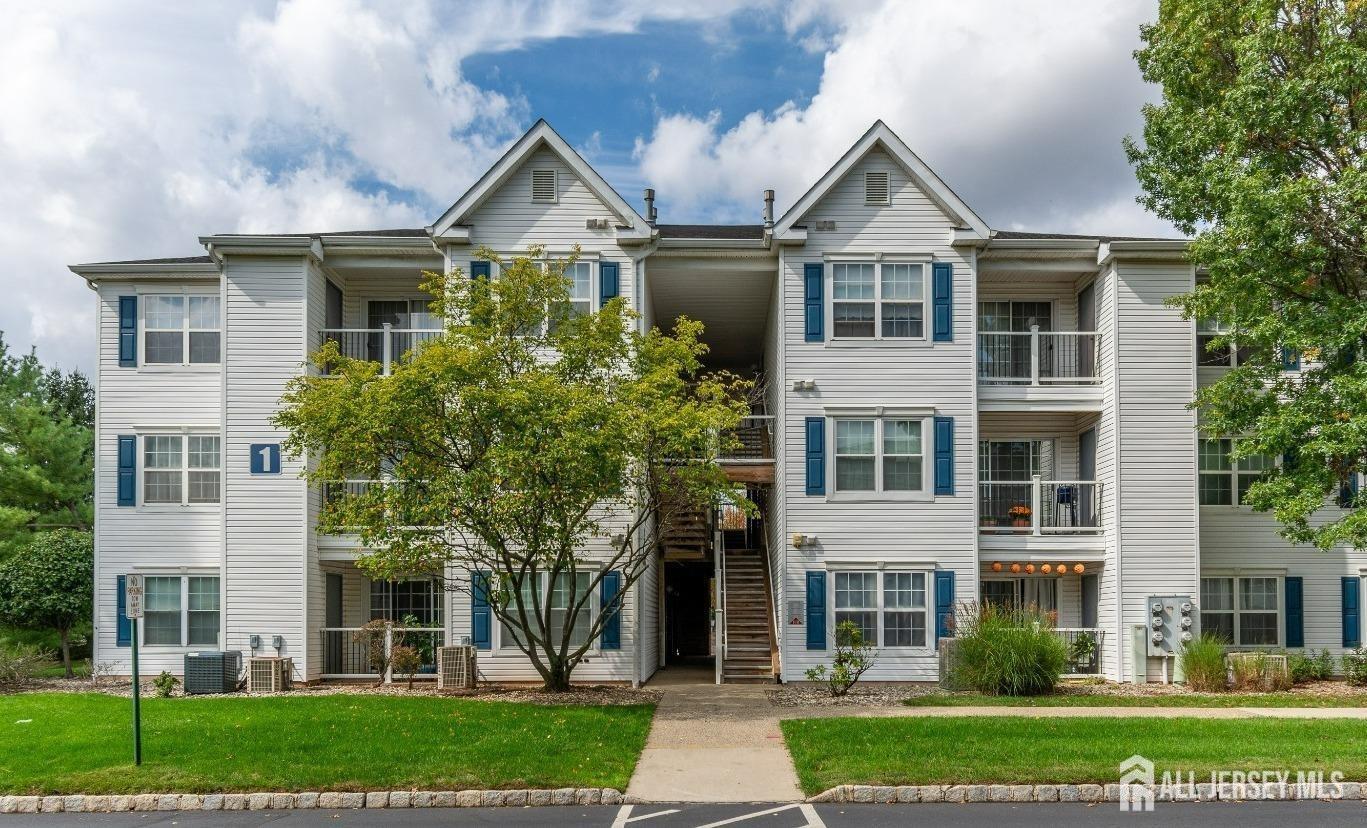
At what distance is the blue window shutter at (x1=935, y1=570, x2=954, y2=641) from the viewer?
2136 cm

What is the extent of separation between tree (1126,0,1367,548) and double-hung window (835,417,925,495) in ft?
17.7

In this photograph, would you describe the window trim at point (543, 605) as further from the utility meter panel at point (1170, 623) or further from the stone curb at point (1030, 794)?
the utility meter panel at point (1170, 623)

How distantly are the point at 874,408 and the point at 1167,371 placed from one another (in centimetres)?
596

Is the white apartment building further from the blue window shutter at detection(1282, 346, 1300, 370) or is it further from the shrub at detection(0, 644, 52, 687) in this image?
the blue window shutter at detection(1282, 346, 1300, 370)

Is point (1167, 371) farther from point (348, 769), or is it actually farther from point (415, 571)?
point (348, 769)

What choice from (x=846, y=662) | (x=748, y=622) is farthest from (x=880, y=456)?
(x=748, y=622)

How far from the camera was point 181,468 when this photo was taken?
2220cm

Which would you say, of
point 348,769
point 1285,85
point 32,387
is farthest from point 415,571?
point 32,387

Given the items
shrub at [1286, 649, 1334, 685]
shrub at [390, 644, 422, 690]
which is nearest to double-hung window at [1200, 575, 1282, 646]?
shrub at [1286, 649, 1334, 685]

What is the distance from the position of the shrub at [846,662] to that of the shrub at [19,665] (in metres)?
14.7

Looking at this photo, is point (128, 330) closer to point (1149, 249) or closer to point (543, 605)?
point (543, 605)

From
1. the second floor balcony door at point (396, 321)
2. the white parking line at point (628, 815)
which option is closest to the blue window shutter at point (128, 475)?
the second floor balcony door at point (396, 321)

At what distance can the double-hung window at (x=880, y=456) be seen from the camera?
21.9 metres

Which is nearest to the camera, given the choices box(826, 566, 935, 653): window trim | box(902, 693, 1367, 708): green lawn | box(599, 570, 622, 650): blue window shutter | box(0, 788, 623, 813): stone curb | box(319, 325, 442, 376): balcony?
box(0, 788, 623, 813): stone curb
